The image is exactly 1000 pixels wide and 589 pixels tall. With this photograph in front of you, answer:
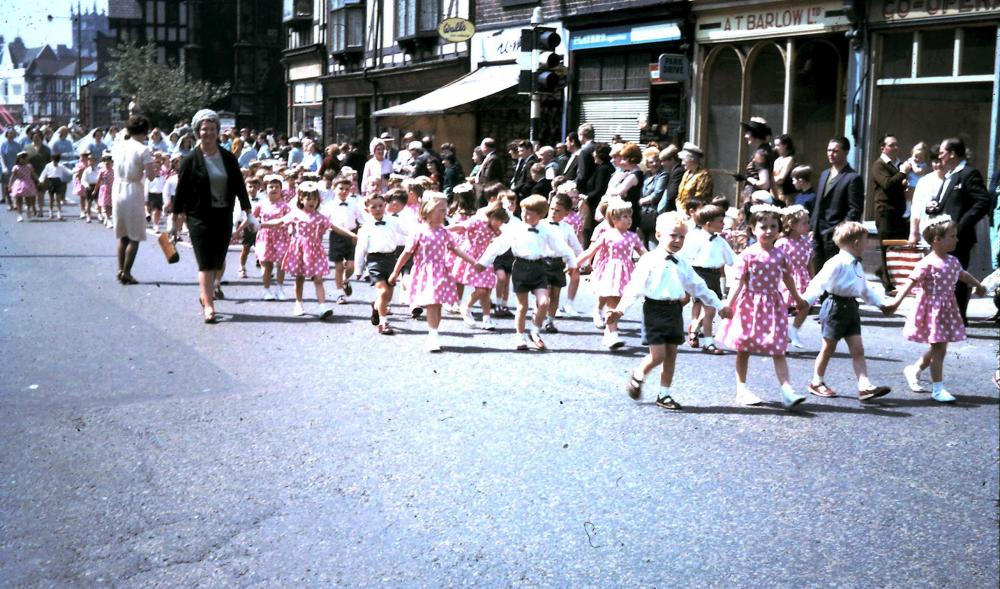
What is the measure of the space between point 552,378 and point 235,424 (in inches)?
99.8

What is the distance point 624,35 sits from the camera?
22297 millimetres

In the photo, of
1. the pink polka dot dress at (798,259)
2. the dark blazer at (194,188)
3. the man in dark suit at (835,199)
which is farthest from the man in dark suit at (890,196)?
the dark blazer at (194,188)

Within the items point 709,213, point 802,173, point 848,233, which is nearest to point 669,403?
point 848,233

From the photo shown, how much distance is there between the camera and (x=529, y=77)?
17.9 m

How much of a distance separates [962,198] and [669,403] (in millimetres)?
5153

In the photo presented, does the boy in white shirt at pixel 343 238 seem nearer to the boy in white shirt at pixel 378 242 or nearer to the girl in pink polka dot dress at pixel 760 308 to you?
the boy in white shirt at pixel 378 242

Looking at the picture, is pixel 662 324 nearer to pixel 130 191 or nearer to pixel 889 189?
pixel 889 189

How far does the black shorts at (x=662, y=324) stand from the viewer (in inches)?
304

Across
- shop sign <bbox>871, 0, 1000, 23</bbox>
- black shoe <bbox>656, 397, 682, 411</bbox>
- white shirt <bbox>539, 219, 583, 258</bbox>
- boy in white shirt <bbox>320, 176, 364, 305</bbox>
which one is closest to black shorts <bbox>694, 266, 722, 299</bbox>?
white shirt <bbox>539, 219, 583, 258</bbox>

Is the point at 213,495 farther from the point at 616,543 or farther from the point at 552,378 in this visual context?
the point at 552,378

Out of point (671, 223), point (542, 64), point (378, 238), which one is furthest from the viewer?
point (542, 64)

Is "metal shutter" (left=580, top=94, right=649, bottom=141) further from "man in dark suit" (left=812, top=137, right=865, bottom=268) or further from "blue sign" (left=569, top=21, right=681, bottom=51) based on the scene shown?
"man in dark suit" (left=812, top=137, right=865, bottom=268)

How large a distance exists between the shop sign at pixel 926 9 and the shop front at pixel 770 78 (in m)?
0.74

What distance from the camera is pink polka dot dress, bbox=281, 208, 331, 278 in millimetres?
12297
